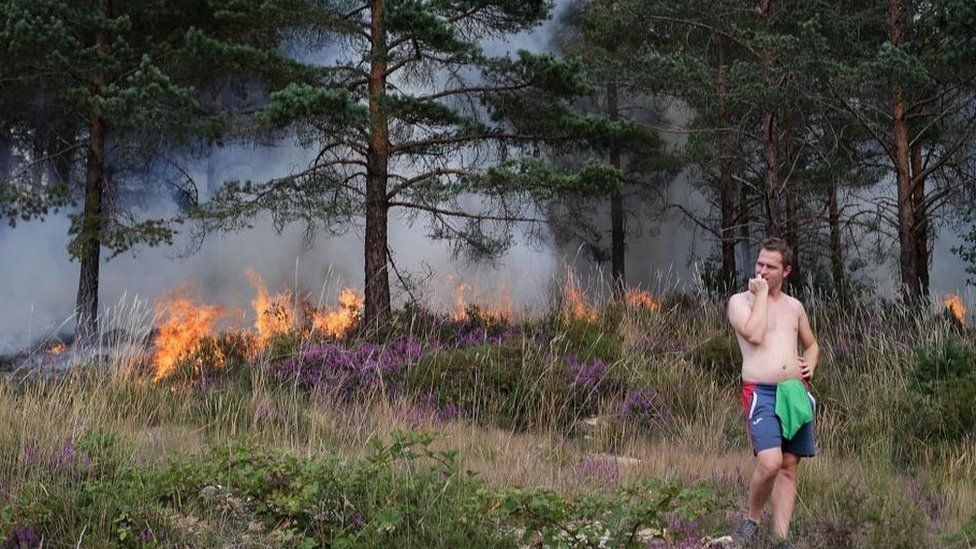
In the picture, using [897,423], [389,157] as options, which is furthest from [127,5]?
[897,423]

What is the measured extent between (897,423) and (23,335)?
15.1 meters

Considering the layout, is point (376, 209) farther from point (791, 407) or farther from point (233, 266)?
point (791, 407)

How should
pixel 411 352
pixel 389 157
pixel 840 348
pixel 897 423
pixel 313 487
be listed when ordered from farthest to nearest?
pixel 389 157 → pixel 840 348 → pixel 411 352 → pixel 897 423 → pixel 313 487

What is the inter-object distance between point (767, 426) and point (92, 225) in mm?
12445

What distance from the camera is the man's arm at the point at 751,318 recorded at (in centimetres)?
507

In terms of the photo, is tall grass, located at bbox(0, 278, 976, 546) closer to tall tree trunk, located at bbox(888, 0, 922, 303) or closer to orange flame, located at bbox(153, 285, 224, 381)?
tall tree trunk, located at bbox(888, 0, 922, 303)

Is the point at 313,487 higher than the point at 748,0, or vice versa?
the point at 748,0

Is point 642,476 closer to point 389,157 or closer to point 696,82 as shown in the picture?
point 696,82

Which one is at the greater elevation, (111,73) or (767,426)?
(111,73)

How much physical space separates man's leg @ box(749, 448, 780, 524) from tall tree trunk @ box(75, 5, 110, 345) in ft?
38.2

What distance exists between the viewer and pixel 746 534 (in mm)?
5195

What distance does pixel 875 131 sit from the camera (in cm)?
1418

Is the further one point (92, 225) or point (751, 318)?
point (92, 225)

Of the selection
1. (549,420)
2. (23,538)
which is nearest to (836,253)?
(549,420)
